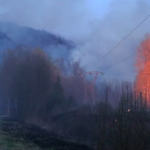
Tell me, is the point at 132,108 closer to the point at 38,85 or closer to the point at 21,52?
the point at 38,85

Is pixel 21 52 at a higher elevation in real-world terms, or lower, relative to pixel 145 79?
higher

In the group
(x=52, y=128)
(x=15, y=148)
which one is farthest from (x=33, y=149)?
(x=52, y=128)

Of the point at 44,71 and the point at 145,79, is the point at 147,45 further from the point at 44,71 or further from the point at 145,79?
the point at 44,71

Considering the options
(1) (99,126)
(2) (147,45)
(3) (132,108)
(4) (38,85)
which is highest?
(2) (147,45)

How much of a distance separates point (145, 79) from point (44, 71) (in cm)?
1668

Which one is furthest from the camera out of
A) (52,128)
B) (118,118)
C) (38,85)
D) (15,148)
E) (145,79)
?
(38,85)

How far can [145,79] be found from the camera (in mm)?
43656

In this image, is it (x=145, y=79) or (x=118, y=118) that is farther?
(x=145, y=79)

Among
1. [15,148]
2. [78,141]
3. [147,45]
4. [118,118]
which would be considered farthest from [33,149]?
[147,45]

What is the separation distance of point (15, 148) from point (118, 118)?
10557 mm

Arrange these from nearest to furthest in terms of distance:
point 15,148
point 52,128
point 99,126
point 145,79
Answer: point 99,126 → point 15,148 → point 52,128 → point 145,79

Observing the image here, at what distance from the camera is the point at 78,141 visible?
23.9 metres

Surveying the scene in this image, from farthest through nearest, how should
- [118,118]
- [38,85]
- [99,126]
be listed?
[38,85] → [99,126] → [118,118]

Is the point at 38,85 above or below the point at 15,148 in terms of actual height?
above
